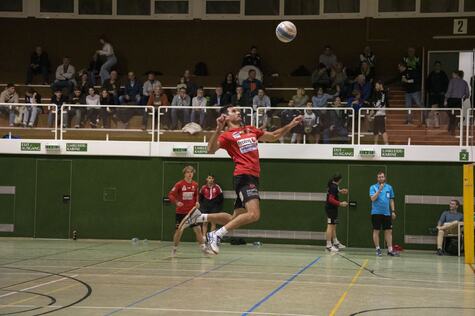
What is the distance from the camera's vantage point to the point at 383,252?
2541cm

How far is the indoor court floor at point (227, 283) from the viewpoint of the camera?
1169 centimetres

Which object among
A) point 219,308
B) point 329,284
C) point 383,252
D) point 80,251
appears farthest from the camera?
point 383,252

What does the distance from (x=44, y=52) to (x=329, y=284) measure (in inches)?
917

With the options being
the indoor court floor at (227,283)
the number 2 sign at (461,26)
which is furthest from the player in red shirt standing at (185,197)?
the number 2 sign at (461,26)

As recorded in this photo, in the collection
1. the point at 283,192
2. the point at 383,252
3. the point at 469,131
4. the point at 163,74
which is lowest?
the point at 383,252

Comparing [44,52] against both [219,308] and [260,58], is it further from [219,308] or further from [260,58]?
[219,308]

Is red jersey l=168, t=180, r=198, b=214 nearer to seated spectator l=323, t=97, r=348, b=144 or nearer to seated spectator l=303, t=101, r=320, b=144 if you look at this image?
seated spectator l=303, t=101, r=320, b=144

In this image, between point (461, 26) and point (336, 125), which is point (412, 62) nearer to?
point (461, 26)

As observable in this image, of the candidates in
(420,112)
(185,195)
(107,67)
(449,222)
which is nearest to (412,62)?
(420,112)

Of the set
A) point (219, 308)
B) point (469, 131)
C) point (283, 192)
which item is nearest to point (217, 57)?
point (283, 192)

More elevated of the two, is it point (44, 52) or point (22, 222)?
point (44, 52)

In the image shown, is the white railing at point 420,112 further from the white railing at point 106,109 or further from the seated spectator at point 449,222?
the white railing at point 106,109

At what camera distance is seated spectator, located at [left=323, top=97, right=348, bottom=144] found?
86.6ft

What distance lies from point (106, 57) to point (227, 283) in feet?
69.7
